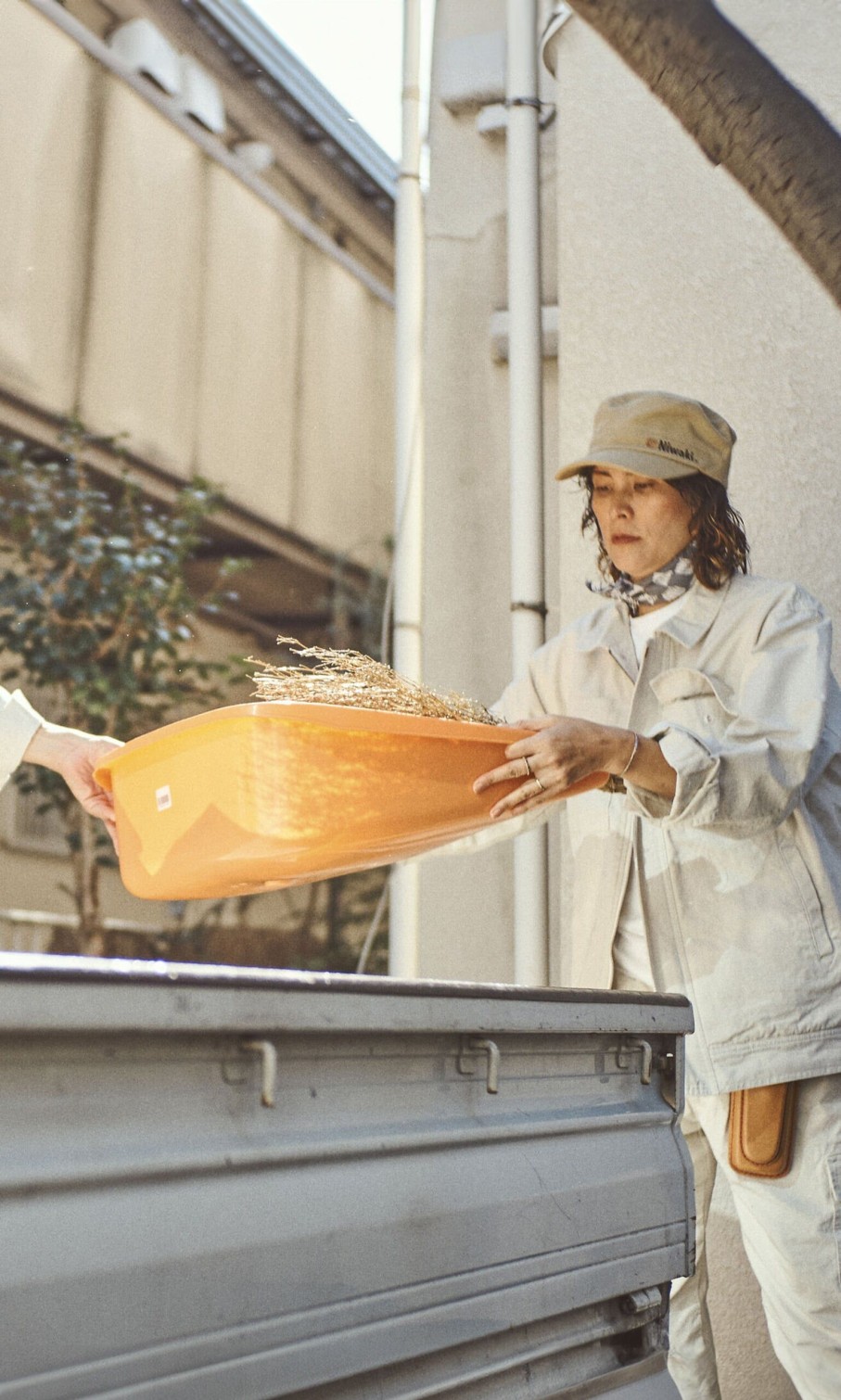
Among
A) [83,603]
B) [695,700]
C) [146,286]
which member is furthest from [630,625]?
[146,286]

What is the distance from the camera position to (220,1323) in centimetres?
127

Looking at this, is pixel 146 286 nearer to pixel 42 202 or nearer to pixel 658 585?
pixel 42 202

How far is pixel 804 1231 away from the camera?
2.24 metres

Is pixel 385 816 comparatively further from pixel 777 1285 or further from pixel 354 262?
pixel 354 262

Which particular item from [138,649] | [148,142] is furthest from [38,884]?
[148,142]

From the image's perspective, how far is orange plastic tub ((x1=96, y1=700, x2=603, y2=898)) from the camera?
6.50 ft

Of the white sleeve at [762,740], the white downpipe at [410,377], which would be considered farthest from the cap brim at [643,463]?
the white downpipe at [410,377]

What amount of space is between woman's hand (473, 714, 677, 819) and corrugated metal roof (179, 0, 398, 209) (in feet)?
23.5

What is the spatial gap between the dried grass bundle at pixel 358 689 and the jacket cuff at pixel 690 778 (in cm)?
31

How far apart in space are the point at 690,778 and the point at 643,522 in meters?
0.61

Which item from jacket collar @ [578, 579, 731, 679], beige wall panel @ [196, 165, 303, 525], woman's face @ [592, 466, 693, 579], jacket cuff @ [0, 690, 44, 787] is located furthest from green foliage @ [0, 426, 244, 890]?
woman's face @ [592, 466, 693, 579]

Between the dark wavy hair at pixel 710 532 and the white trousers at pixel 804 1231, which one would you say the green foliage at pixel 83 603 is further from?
the white trousers at pixel 804 1231

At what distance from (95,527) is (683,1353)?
5162 millimetres

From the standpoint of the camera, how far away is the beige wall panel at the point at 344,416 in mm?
9680
